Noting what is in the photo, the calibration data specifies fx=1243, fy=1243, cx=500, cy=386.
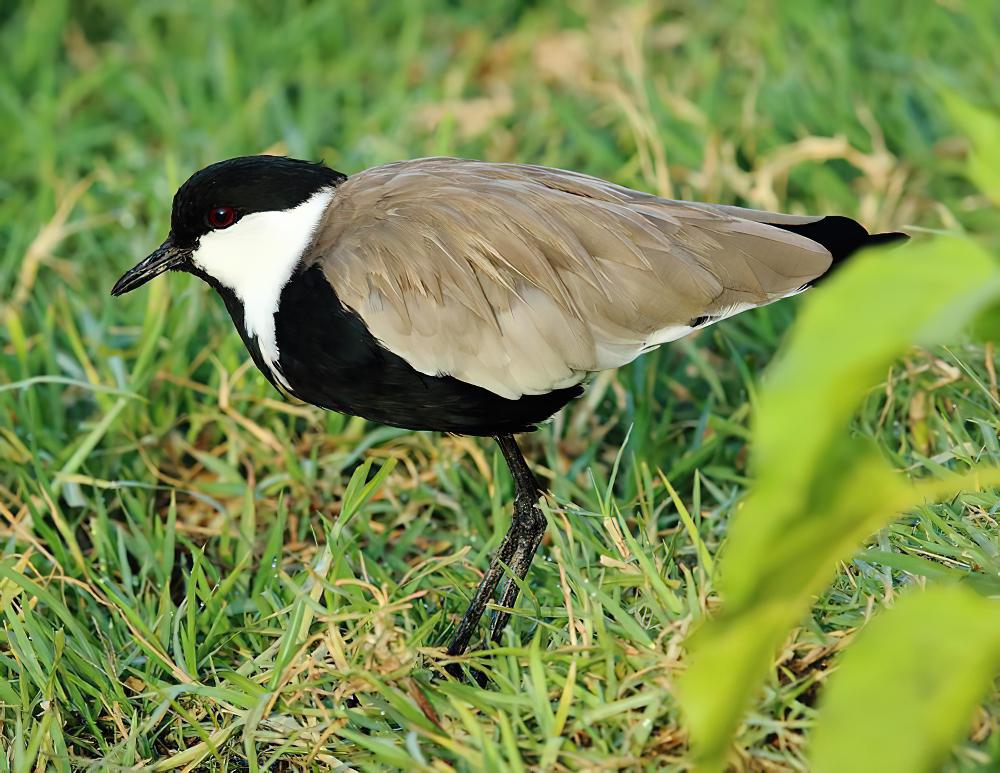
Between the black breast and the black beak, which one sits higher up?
the black beak

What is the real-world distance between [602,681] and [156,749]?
3.29ft

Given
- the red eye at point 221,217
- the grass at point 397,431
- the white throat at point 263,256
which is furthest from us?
the red eye at point 221,217

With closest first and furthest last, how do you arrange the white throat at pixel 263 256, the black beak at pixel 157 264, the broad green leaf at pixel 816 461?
the broad green leaf at pixel 816 461 < the white throat at pixel 263 256 < the black beak at pixel 157 264

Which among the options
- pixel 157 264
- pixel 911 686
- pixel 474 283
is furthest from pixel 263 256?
pixel 911 686

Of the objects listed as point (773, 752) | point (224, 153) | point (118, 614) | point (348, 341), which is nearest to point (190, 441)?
point (118, 614)

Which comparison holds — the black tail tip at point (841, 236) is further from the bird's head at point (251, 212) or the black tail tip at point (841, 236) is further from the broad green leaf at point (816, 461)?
the broad green leaf at point (816, 461)

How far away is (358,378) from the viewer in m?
2.85

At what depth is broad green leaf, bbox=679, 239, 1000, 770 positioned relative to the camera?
1.53 meters

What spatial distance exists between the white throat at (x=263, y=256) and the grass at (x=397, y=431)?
0.46 m

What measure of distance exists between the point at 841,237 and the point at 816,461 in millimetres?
1617

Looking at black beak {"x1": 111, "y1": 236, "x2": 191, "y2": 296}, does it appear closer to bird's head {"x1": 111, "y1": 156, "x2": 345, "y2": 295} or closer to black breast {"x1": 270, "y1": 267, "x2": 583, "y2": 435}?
bird's head {"x1": 111, "y1": 156, "x2": 345, "y2": 295}

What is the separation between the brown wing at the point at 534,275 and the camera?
2889mm

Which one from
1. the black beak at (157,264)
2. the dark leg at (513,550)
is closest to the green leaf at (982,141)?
the dark leg at (513,550)

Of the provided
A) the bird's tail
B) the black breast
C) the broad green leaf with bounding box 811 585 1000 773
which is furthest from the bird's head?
the broad green leaf with bounding box 811 585 1000 773
